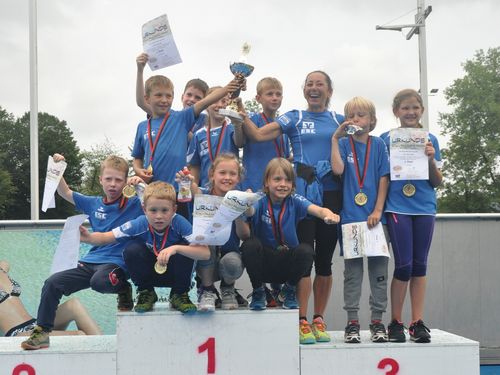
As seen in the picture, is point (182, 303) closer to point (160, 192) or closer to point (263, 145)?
point (160, 192)

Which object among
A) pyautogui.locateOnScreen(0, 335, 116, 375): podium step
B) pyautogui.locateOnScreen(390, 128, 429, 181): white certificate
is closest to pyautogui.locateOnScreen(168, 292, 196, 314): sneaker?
pyautogui.locateOnScreen(0, 335, 116, 375): podium step

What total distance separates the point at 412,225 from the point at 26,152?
3817 cm

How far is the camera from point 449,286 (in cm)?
656

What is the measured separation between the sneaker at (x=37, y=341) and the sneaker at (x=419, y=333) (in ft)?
7.85

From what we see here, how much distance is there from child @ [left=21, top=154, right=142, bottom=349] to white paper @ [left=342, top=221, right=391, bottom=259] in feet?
4.71

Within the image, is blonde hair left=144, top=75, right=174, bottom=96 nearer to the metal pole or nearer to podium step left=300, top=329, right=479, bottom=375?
podium step left=300, top=329, right=479, bottom=375

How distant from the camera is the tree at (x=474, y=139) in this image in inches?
1216

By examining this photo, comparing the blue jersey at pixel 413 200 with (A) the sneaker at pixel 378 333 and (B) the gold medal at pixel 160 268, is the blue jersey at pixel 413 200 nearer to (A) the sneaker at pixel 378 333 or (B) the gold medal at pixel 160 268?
(A) the sneaker at pixel 378 333

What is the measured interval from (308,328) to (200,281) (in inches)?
31.6

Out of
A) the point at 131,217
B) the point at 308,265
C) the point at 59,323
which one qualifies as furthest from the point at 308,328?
the point at 59,323

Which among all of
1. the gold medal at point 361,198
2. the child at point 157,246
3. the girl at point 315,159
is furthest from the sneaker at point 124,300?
the gold medal at point 361,198

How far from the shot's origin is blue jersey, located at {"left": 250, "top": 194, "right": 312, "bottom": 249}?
12.9ft

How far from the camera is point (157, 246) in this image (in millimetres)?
3748

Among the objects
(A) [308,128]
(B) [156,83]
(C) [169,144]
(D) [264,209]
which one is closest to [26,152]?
(B) [156,83]
